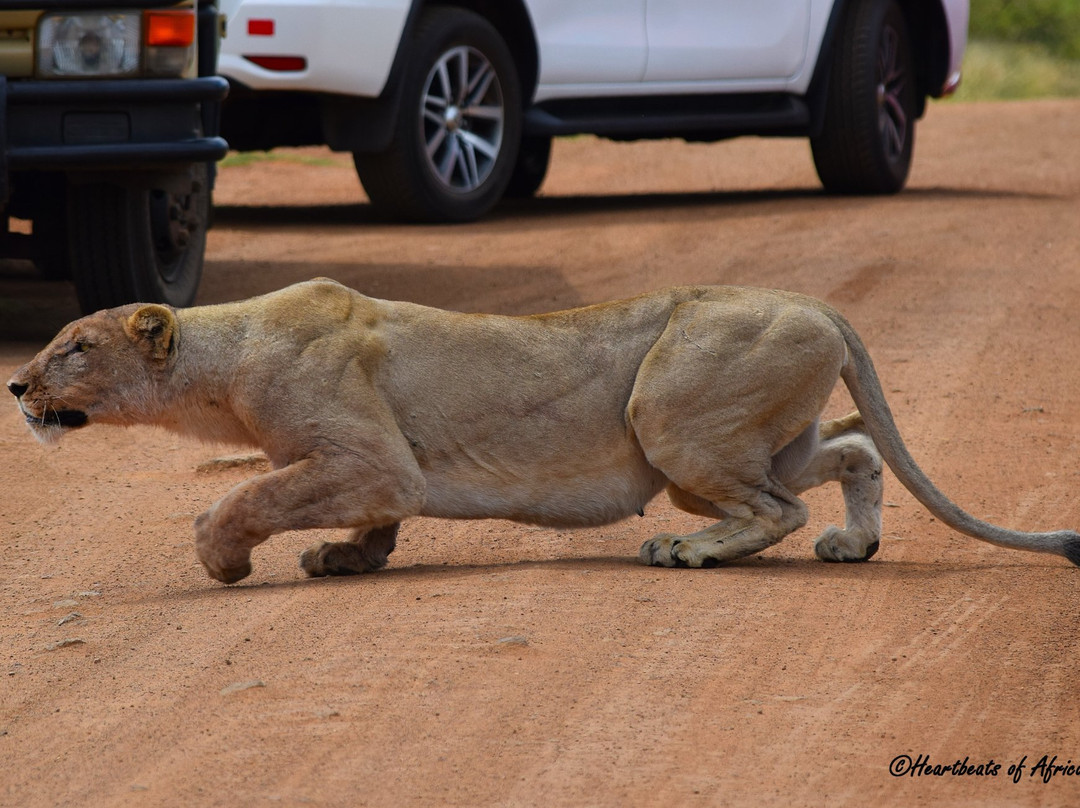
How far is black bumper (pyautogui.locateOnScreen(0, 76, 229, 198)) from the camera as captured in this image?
6285 mm

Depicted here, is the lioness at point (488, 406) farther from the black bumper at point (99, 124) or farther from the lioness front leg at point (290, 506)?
the black bumper at point (99, 124)

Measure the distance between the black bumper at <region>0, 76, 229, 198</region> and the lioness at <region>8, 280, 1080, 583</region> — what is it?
5.94 feet

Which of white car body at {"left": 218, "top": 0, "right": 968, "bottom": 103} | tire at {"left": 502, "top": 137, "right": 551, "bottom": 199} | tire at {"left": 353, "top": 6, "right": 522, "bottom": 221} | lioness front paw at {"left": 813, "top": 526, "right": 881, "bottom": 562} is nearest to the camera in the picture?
lioness front paw at {"left": 813, "top": 526, "right": 881, "bottom": 562}

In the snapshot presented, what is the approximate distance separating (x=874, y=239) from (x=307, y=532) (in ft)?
17.6

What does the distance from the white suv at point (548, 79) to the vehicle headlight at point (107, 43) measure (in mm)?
2326

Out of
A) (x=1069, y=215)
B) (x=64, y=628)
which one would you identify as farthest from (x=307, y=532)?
(x=1069, y=215)

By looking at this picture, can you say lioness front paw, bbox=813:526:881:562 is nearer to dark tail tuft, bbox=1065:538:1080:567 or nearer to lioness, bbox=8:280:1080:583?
lioness, bbox=8:280:1080:583

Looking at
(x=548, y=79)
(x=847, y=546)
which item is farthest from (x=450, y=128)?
(x=847, y=546)

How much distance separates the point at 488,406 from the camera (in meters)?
4.75

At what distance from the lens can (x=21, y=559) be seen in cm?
489

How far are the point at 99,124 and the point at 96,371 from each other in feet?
6.80

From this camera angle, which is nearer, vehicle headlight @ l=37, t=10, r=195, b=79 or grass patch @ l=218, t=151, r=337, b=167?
vehicle headlight @ l=37, t=10, r=195, b=79

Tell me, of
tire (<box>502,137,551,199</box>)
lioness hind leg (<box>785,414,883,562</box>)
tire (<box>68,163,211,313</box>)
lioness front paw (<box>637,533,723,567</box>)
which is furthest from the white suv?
lioness front paw (<box>637,533,723,567</box>)

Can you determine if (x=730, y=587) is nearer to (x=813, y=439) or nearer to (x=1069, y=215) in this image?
(x=813, y=439)
